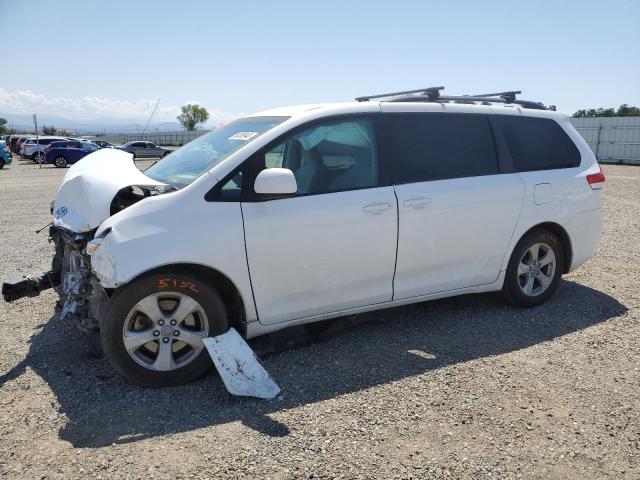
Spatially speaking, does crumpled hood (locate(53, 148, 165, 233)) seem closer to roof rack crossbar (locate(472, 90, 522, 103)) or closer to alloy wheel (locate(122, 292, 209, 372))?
alloy wheel (locate(122, 292, 209, 372))

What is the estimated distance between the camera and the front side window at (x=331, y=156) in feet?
13.3

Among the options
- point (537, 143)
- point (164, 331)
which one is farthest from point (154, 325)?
point (537, 143)

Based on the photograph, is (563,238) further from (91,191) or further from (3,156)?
(3,156)

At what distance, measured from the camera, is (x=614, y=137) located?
2877 centimetres

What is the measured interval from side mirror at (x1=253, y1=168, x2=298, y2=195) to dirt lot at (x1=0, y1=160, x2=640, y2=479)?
4.27 feet

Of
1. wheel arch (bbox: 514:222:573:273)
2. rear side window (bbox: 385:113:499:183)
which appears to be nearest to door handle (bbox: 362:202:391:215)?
rear side window (bbox: 385:113:499:183)

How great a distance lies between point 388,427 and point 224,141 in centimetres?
253

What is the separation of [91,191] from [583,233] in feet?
14.6

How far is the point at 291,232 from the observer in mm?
3863

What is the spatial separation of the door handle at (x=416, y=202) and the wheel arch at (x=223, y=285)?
58.3 inches

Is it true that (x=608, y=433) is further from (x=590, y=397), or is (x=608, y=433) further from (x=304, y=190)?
(x=304, y=190)

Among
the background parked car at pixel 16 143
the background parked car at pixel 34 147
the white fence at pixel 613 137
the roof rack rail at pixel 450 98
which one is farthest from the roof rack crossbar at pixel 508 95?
the background parked car at pixel 16 143

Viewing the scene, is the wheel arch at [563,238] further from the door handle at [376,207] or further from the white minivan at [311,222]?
the door handle at [376,207]

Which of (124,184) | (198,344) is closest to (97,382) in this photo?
(198,344)
